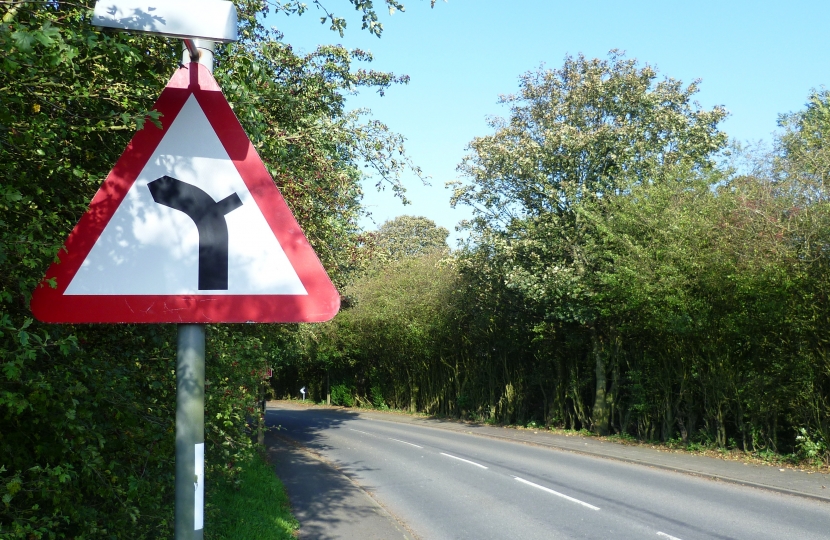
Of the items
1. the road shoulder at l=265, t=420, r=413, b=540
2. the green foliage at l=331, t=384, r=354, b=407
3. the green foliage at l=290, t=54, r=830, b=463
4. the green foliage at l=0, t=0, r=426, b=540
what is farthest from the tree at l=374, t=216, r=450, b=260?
the green foliage at l=0, t=0, r=426, b=540

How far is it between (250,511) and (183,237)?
806 centimetres

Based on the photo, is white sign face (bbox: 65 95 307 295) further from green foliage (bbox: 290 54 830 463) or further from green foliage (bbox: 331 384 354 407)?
green foliage (bbox: 331 384 354 407)

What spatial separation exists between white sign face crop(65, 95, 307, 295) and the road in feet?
27.1

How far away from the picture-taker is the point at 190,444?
1.86m

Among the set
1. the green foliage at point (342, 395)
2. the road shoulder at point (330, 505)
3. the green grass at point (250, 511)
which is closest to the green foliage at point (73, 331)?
the green grass at point (250, 511)

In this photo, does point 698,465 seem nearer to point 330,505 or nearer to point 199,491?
point 330,505

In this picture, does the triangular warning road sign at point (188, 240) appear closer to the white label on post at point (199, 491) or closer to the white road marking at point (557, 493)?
the white label on post at point (199, 491)

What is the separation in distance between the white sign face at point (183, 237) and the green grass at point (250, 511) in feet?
16.2

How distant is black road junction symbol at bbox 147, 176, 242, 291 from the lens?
6.74 feet

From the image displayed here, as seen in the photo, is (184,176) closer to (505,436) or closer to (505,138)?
(505,138)

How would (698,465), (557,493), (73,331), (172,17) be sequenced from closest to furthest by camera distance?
(172,17) < (73,331) < (557,493) < (698,465)

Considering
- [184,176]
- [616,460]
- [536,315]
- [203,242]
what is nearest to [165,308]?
[203,242]

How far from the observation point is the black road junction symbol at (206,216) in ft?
6.74

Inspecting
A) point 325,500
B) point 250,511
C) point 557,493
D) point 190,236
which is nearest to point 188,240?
point 190,236
